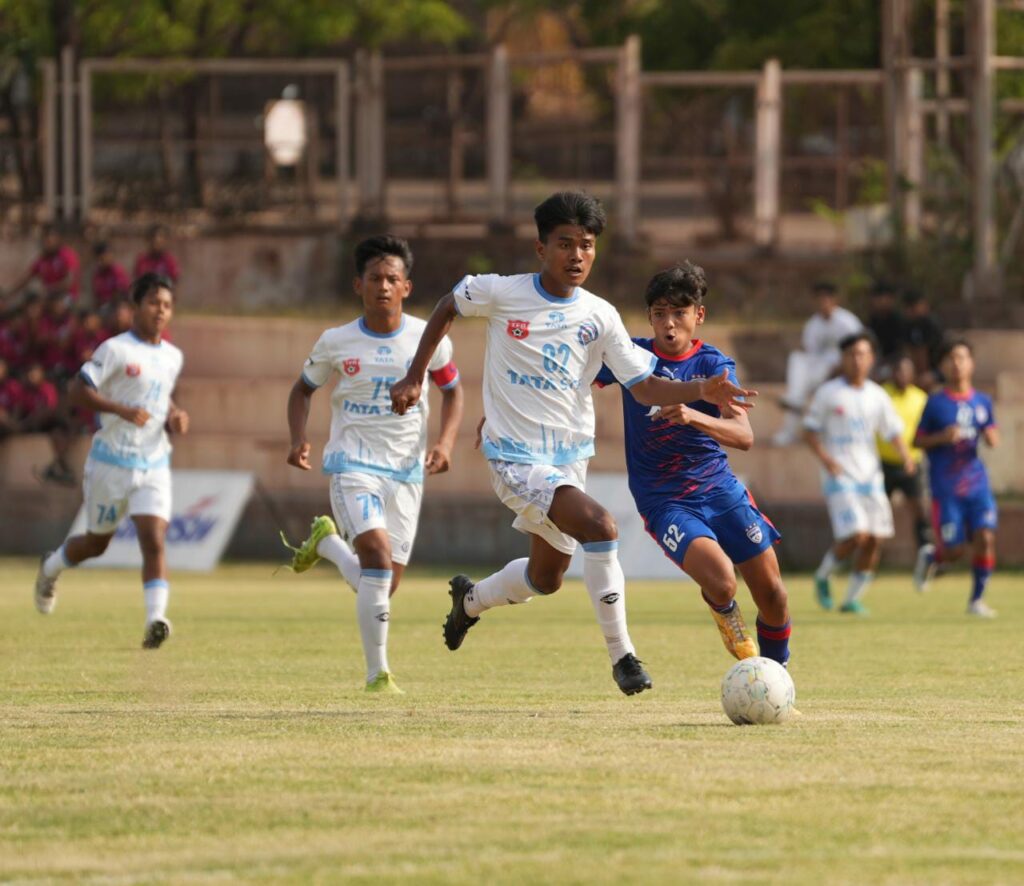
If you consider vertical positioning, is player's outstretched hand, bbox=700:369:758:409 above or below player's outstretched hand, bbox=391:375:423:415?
above

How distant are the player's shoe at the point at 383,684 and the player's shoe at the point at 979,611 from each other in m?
7.18

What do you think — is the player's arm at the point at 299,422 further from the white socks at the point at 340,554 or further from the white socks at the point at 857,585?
the white socks at the point at 857,585

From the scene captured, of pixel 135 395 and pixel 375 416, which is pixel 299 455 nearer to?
pixel 375 416

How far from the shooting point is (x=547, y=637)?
14.6 m

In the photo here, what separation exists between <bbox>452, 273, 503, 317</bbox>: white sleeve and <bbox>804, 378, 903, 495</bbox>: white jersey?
8.71 metres

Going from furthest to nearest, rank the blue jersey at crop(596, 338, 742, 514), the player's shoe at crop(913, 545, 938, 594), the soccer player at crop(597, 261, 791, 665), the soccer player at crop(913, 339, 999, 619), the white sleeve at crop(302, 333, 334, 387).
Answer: the player's shoe at crop(913, 545, 938, 594) → the soccer player at crop(913, 339, 999, 619) → the white sleeve at crop(302, 333, 334, 387) → the blue jersey at crop(596, 338, 742, 514) → the soccer player at crop(597, 261, 791, 665)

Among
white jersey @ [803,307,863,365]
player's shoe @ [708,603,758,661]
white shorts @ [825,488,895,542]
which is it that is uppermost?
white jersey @ [803,307,863,365]

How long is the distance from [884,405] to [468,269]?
11.6 meters

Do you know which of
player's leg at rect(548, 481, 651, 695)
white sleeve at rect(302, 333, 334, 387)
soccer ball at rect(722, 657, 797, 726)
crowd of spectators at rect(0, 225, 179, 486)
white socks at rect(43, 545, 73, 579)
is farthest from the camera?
crowd of spectators at rect(0, 225, 179, 486)

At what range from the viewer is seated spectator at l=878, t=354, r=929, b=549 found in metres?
20.8

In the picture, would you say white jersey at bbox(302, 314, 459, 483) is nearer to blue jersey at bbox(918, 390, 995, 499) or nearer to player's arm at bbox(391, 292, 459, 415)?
player's arm at bbox(391, 292, 459, 415)

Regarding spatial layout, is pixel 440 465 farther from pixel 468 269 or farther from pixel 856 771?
pixel 468 269

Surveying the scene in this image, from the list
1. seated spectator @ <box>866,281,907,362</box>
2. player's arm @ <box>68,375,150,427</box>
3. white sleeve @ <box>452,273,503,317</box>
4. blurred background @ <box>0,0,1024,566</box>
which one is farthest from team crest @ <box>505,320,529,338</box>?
blurred background @ <box>0,0,1024,566</box>

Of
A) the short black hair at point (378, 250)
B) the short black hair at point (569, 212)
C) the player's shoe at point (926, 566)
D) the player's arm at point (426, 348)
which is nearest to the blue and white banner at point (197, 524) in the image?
the player's shoe at point (926, 566)
